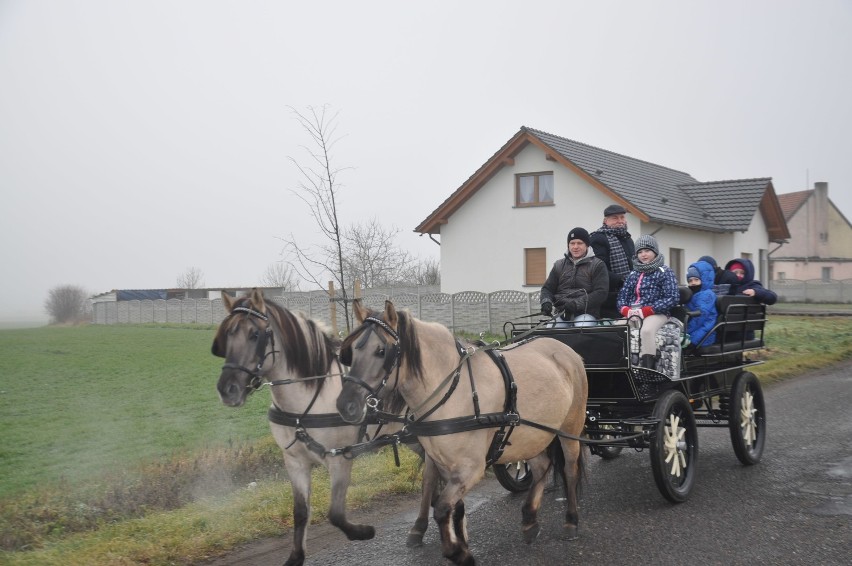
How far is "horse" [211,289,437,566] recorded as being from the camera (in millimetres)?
4578

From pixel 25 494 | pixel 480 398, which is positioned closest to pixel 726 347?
pixel 480 398

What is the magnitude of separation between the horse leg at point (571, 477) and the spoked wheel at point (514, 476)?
700 millimetres

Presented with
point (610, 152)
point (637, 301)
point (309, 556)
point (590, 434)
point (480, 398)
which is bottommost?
point (309, 556)

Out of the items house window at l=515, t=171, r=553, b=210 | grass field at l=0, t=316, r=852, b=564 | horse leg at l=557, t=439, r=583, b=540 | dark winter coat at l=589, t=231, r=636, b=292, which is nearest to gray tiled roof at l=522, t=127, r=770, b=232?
house window at l=515, t=171, r=553, b=210

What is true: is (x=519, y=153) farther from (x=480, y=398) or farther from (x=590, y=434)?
(x=480, y=398)

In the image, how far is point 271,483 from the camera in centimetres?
673

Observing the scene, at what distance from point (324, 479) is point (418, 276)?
114ft

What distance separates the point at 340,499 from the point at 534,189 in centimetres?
2001

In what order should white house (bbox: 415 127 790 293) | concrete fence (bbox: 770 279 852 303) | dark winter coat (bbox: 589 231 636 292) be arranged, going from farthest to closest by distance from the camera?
concrete fence (bbox: 770 279 852 303) → white house (bbox: 415 127 790 293) → dark winter coat (bbox: 589 231 636 292)

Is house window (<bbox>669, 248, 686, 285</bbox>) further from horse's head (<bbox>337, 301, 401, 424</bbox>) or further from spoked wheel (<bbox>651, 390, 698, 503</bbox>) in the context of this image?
horse's head (<bbox>337, 301, 401, 424</bbox>)

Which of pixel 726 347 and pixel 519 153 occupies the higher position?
pixel 519 153

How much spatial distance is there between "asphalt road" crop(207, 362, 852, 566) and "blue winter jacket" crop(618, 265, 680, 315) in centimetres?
170

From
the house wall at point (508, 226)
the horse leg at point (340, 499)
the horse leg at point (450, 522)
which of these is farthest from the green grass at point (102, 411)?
the house wall at point (508, 226)

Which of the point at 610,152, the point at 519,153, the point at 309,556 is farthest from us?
the point at 610,152
